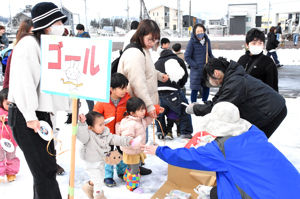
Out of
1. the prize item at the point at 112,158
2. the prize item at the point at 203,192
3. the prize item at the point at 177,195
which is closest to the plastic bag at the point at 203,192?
the prize item at the point at 203,192

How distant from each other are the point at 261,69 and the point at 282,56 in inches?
469

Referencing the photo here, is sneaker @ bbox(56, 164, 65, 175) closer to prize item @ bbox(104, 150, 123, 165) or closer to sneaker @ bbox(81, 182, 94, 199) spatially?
sneaker @ bbox(81, 182, 94, 199)

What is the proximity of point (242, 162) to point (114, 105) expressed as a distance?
160 cm

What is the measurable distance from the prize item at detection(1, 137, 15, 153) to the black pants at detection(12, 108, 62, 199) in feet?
3.31

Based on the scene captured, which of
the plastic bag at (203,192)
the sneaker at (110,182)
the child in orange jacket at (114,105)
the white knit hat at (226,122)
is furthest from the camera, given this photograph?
the sneaker at (110,182)

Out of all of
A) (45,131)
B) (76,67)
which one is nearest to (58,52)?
(76,67)

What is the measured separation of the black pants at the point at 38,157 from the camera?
202 centimetres

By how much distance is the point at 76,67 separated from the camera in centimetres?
194

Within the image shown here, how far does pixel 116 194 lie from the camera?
2.88 meters

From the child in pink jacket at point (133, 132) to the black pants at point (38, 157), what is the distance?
87cm

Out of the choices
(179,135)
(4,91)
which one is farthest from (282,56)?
(4,91)

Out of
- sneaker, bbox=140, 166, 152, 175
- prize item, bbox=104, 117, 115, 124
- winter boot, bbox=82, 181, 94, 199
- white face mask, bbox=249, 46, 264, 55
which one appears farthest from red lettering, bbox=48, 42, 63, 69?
white face mask, bbox=249, 46, 264, 55

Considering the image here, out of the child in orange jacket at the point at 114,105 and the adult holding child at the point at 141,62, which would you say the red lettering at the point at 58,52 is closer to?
the child in orange jacket at the point at 114,105

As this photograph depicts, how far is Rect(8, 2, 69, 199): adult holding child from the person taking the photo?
1.91 m
